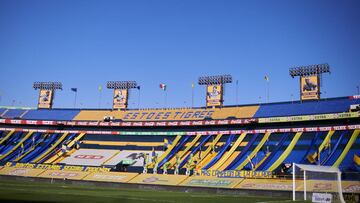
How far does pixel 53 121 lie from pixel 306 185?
63.5 meters

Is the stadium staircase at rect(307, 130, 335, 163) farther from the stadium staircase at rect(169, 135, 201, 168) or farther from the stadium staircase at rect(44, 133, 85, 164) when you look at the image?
the stadium staircase at rect(44, 133, 85, 164)

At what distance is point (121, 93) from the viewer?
95938mm

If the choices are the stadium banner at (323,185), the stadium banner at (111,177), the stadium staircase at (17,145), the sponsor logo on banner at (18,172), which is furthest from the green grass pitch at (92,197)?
the stadium staircase at (17,145)

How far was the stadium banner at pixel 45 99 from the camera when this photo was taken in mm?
99463

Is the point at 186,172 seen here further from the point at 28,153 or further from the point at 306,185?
the point at 28,153

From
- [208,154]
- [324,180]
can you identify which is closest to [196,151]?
[208,154]

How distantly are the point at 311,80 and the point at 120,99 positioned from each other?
44897 mm

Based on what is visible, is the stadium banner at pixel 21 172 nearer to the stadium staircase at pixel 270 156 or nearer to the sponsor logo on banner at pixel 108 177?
the sponsor logo on banner at pixel 108 177

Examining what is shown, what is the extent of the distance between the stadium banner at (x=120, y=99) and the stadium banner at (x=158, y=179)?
1376 inches

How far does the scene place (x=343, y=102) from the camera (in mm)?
68875

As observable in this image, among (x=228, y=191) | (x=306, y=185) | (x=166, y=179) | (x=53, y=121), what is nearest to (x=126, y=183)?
(x=166, y=179)

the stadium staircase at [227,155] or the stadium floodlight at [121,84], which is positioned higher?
the stadium floodlight at [121,84]

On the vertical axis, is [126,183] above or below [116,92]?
below

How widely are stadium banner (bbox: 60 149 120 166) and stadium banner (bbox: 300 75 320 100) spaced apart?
126 ft
